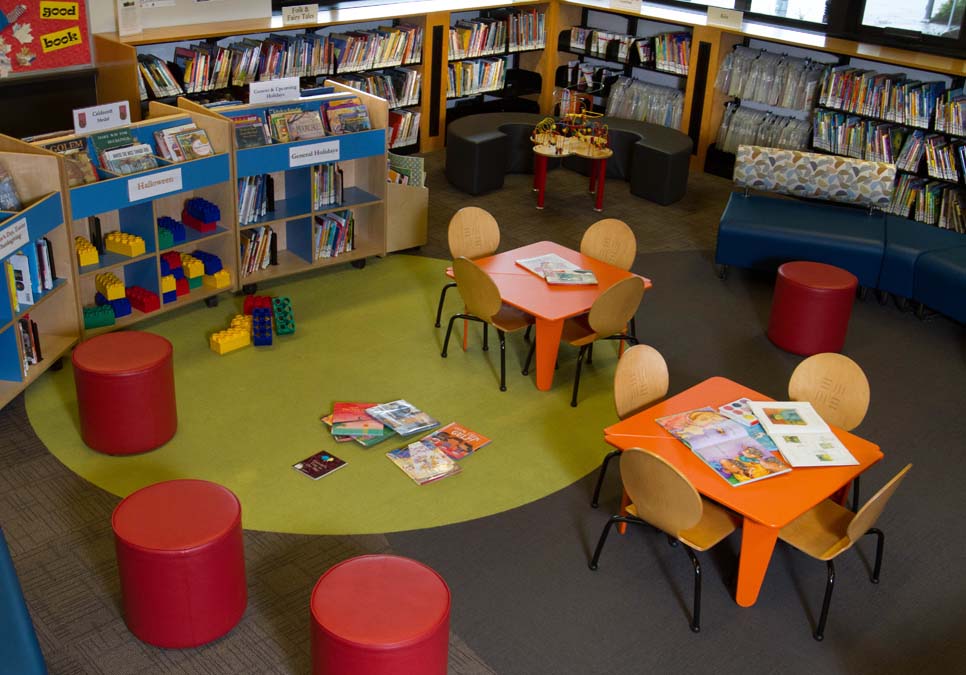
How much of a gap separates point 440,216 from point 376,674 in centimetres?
583

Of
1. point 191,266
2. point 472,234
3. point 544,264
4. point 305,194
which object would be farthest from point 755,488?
point 305,194

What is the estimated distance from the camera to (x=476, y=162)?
30.6ft

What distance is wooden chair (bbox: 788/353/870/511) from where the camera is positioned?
506 cm

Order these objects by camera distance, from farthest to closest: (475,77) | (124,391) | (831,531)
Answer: (475,77) < (124,391) < (831,531)

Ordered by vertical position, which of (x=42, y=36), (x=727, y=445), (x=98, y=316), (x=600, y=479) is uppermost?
(x=42, y=36)

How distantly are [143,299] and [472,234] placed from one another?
2.22 m

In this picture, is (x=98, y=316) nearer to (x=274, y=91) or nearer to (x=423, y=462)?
(x=274, y=91)

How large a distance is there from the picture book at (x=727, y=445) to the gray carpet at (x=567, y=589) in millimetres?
632

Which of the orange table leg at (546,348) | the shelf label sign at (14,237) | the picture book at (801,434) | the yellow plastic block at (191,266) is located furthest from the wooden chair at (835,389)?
the shelf label sign at (14,237)

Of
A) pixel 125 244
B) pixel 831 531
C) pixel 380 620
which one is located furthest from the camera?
pixel 125 244

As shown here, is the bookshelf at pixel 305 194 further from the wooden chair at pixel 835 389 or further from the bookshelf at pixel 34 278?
the wooden chair at pixel 835 389

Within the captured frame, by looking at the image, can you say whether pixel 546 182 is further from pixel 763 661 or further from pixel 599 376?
pixel 763 661

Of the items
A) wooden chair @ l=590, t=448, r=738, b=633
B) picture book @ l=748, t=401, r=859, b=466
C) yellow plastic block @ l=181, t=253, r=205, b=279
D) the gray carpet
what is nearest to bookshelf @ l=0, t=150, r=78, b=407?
the gray carpet

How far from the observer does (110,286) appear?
6.46 m
